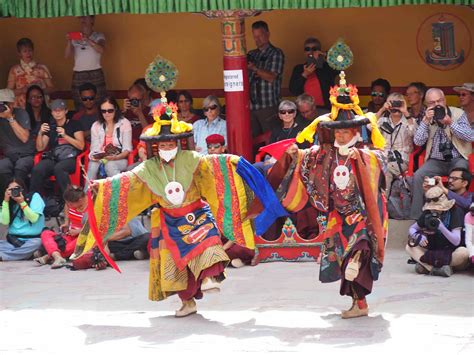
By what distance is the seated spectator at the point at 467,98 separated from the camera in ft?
47.5

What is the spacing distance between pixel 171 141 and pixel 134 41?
5244mm

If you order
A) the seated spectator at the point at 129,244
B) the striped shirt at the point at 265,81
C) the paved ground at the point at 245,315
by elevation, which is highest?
the striped shirt at the point at 265,81

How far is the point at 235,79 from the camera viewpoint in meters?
15.1

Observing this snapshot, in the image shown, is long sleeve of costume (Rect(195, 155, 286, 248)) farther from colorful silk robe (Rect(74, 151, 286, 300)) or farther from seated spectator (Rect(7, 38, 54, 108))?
seated spectator (Rect(7, 38, 54, 108))

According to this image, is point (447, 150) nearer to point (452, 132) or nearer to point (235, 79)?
point (452, 132)

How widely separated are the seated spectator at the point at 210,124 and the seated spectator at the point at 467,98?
251cm

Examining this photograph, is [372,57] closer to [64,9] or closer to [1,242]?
[64,9]

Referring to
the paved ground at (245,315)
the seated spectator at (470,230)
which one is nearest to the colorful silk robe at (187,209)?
the paved ground at (245,315)

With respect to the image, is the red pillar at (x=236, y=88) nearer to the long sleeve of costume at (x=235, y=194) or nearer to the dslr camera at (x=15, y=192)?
the dslr camera at (x=15, y=192)

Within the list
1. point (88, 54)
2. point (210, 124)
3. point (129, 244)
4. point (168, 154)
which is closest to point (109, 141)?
point (210, 124)

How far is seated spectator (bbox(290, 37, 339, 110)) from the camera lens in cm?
1562

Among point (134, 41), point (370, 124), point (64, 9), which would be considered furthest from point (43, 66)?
point (370, 124)

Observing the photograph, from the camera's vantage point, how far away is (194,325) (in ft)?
39.6

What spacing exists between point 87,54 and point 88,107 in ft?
2.51
